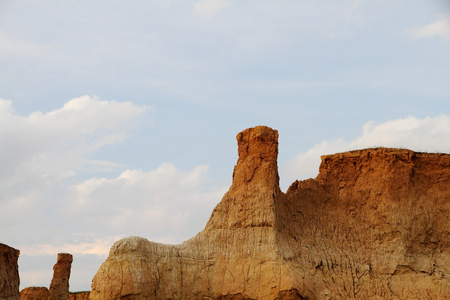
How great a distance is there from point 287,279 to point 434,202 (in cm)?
901

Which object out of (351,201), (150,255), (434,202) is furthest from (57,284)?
(434,202)

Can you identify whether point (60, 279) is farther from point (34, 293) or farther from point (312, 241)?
point (312, 241)

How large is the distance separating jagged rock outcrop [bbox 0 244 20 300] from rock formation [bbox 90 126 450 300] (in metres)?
8.21

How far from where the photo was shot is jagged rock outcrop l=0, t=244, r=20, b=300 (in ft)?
113

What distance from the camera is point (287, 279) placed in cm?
2859

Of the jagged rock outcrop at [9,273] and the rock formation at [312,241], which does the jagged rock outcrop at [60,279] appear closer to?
the jagged rock outcrop at [9,273]

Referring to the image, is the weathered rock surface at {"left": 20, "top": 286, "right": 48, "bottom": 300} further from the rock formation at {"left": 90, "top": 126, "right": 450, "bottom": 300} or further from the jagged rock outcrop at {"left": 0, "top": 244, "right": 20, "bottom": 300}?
the rock formation at {"left": 90, "top": 126, "right": 450, "bottom": 300}

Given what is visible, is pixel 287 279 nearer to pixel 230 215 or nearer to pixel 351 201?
pixel 230 215

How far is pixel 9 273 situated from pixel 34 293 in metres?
13.7

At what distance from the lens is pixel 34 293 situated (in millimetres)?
48531

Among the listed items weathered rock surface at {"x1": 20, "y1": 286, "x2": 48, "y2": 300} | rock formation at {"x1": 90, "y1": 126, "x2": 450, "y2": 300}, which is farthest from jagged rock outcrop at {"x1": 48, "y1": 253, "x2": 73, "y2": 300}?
rock formation at {"x1": 90, "y1": 126, "x2": 450, "y2": 300}

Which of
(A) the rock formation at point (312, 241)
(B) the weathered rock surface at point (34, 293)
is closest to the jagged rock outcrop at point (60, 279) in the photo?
(B) the weathered rock surface at point (34, 293)

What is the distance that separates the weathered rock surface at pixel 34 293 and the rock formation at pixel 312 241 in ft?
71.5

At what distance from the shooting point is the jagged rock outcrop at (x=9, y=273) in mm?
34531
